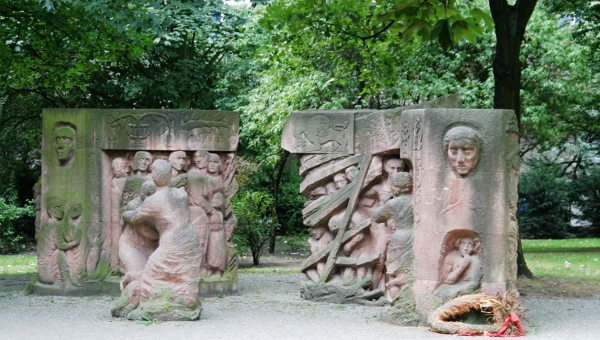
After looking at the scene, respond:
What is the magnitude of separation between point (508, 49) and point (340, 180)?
434cm

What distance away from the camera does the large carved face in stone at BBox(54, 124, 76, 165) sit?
15219 millimetres

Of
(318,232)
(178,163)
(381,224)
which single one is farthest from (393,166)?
(178,163)

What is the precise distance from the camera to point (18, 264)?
22.1 metres

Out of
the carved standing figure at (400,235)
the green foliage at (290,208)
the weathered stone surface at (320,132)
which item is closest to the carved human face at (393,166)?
the weathered stone surface at (320,132)

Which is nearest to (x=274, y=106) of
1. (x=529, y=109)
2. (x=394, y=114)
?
(x=529, y=109)

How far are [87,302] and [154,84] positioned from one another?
35.9ft

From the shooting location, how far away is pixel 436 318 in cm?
1109

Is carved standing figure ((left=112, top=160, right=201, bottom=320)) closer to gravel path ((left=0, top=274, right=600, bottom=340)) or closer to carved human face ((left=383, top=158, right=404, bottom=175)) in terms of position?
gravel path ((left=0, top=274, right=600, bottom=340))

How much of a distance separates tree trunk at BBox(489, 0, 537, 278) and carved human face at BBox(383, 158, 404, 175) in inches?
139

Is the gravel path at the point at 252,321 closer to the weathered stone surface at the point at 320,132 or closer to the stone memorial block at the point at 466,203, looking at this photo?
the stone memorial block at the point at 466,203

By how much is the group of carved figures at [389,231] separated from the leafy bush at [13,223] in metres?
12.2

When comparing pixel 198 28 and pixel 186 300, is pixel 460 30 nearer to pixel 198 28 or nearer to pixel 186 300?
pixel 186 300

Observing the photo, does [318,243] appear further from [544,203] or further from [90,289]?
[544,203]

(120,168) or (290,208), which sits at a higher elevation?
(120,168)
